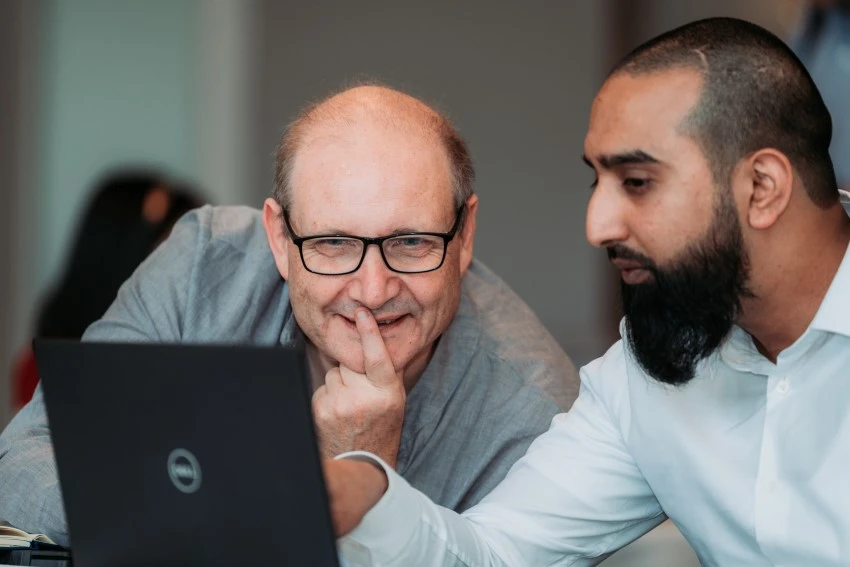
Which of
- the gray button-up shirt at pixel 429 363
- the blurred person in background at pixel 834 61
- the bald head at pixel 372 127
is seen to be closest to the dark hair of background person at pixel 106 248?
the gray button-up shirt at pixel 429 363

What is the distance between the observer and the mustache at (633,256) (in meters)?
1.82

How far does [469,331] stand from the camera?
250cm

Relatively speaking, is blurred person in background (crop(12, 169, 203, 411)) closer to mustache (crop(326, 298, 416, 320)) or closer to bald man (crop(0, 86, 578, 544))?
bald man (crop(0, 86, 578, 544))

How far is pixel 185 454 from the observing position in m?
1.53

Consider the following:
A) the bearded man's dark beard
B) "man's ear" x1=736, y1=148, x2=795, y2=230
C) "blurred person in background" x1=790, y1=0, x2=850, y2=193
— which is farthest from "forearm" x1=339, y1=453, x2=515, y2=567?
"blurred person in background" x1=790, y1=0, x2=850, y2=193

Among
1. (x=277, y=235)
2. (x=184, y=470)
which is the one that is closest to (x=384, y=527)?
(x=184, y=470)

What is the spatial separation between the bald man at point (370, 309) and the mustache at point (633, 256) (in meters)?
0.46

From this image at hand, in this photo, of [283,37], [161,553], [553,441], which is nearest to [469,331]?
[553,441]

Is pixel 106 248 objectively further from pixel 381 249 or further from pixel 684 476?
pixel 684 476

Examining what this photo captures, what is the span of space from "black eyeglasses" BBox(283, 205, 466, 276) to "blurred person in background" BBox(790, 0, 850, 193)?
1.77 m

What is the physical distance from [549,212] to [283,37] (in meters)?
1.40

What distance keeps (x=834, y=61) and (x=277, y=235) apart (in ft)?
6.66

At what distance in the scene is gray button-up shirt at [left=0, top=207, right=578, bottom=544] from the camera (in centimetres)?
234

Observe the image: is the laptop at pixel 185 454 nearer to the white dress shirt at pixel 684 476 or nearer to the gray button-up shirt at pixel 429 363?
the white dress shirt at pixel 684 476
